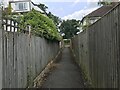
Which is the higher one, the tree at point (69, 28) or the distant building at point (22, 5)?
the distant building at point (22, 5)

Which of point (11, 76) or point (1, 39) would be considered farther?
point (11, 76)

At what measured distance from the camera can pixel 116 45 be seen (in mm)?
5809

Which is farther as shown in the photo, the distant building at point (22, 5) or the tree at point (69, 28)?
the tree at point (69, 28)

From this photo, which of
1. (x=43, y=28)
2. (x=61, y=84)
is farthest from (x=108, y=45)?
(x=43, y=28)

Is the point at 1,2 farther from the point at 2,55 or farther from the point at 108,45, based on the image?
the point at 108,45

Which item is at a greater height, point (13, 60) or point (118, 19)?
point (118, 19)

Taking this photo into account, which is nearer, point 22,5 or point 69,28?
point 22,5

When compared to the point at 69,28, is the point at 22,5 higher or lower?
higher

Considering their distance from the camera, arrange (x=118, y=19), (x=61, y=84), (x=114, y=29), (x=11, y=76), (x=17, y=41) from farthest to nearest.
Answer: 1. (x=61, y=84)
2. (x=17, y=41)
3. (x=11, y=76)
4. (x=114, y=29)
5. (x=118, y=19)

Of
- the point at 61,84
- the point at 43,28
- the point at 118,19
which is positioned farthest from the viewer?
the point at 43,28

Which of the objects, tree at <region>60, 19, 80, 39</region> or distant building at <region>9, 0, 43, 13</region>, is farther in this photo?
tree at <region>60, 19, 80, 39</region>

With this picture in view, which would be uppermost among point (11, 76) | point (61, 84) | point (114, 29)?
point (114, 29)

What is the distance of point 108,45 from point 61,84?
596cm

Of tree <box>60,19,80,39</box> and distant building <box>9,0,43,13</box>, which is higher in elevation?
distant building <box>9,0,43,13</box>
